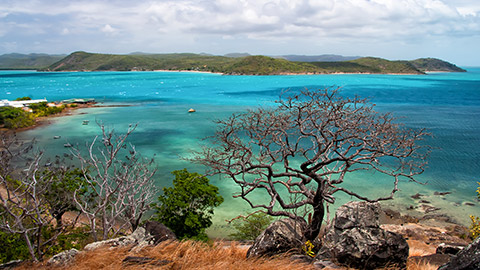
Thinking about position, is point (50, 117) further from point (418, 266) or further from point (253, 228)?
point (418, 266)

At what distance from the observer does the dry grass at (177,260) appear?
Answer: 23.1ft

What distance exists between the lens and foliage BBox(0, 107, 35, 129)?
46.1 m

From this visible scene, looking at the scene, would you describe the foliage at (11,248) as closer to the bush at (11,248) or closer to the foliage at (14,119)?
the bush at (11,248)

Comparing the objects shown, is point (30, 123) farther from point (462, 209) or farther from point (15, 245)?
point (462, 209)

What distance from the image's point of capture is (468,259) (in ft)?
17.2

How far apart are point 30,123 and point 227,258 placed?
168 ft

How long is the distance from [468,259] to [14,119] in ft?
180

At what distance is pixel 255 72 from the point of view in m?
190

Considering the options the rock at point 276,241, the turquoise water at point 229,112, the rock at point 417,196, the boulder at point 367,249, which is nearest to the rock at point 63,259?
the rock at point 276,241

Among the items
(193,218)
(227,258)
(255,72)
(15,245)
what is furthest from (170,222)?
(255,72)

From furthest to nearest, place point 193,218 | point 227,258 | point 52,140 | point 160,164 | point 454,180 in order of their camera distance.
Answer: point 52,140, point 160,164, point 454,180, point 193,218, point 227,258

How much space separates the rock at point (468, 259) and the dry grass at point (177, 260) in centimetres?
274

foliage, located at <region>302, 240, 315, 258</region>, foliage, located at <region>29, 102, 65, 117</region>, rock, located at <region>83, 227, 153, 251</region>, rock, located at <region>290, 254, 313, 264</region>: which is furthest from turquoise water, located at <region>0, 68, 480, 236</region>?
rock, located at <region>83, 227, 153, 251</region>

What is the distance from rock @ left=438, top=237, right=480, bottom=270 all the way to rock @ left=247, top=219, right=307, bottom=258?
4.33 m
